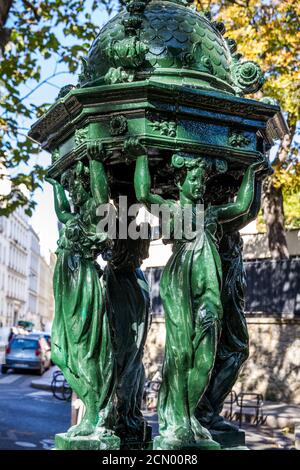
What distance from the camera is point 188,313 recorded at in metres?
3.77

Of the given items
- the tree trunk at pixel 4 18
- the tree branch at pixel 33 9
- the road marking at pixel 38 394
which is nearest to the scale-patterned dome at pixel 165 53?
the tree trunk at pixel 4 18

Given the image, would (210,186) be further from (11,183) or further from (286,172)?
(286,172)

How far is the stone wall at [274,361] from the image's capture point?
17359 mm

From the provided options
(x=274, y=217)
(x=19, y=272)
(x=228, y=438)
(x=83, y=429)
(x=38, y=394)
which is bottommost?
(x=38, y=394)

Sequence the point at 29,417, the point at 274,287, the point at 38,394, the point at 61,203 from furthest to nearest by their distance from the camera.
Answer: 1. the point at 274,287
2. the point at 38,394
3. the point at 29,417
4. the point at 61,203

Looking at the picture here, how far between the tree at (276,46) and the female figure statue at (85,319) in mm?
10810

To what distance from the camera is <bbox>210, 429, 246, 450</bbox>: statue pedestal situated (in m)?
4.13

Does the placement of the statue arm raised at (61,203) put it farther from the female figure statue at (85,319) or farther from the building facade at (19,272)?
the building facade at (19,272)

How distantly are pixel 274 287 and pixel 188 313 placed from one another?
15.1 m

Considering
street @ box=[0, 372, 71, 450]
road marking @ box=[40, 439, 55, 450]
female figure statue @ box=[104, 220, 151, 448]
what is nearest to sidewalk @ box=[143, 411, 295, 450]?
road marking @ box=[40, 439, 55, 450]

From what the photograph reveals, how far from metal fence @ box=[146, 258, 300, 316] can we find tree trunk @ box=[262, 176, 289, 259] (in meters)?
0.42

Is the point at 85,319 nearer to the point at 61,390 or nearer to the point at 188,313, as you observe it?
the point at 188,313

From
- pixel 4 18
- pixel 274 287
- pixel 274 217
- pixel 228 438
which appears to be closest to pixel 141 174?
pixel 228 438
